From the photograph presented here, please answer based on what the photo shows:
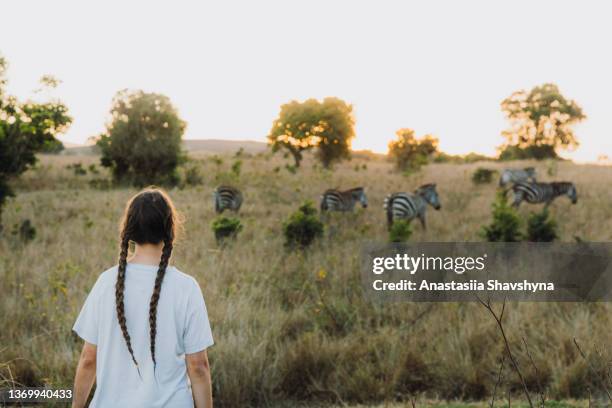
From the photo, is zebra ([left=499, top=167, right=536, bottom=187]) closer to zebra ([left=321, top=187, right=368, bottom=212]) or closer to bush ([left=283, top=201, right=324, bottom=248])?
zebra ([left=321, top=187, right=368, bottom=212])

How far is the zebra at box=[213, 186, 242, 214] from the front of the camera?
18703mm

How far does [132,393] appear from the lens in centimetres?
268

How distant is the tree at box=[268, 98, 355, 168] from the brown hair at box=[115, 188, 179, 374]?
167ft

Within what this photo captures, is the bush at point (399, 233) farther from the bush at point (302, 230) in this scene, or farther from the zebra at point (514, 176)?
the zebra at point (514, 176)

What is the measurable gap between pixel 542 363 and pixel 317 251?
6.25 m

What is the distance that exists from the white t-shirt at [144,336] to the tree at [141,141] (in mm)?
→ 29090

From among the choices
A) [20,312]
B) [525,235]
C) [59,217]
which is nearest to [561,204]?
[525,235]

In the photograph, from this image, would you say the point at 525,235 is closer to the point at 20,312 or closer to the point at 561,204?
the point at 561,204

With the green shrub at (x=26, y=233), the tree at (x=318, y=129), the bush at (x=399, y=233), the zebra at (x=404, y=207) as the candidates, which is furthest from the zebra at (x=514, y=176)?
the tree at (x=318, y=129)

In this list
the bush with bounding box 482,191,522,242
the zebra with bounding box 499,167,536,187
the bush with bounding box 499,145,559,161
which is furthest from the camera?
the bush with bounding box 499,145,559,161

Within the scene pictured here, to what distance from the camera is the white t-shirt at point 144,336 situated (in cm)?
266

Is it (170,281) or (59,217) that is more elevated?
(170,281)

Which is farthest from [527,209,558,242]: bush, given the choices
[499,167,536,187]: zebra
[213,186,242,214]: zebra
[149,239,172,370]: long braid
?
[499,167,536,187]: zebra

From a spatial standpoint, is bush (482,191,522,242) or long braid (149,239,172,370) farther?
bush (482,191,522,242)
